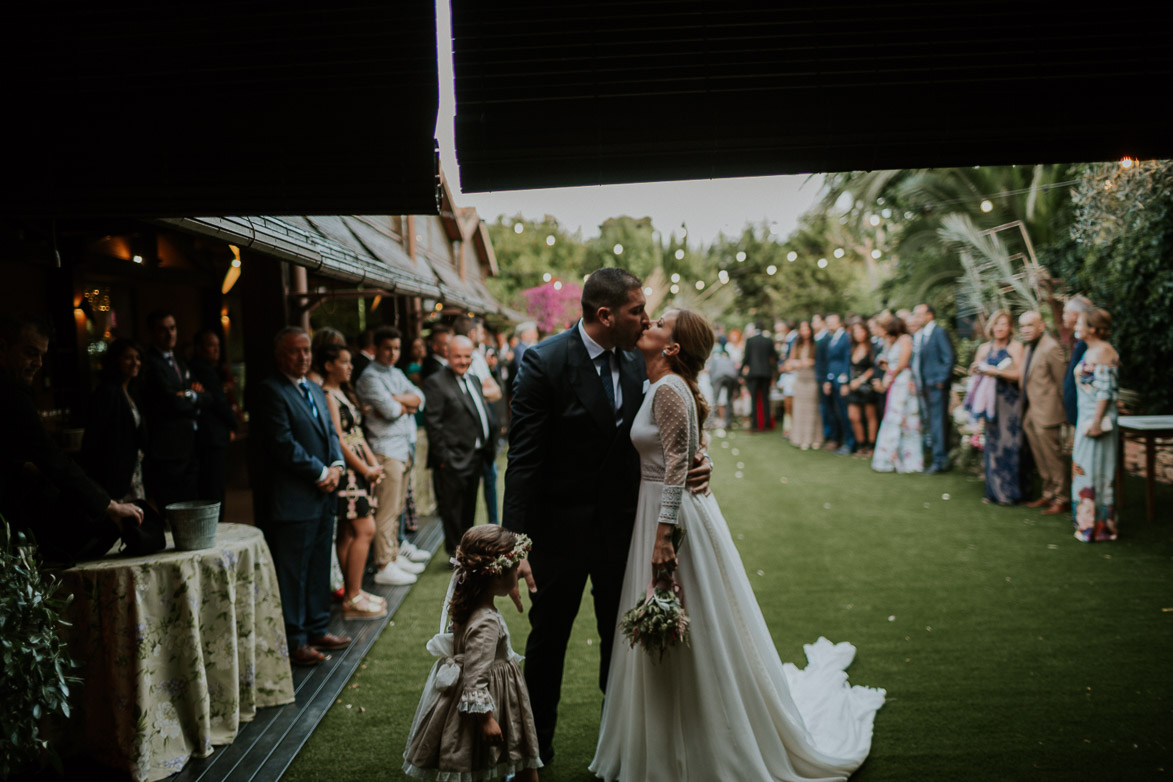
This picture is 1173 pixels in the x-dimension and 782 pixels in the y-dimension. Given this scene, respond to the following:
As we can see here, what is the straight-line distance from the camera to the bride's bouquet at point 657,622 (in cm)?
274

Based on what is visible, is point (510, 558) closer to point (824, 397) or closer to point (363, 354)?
point (363, 354)

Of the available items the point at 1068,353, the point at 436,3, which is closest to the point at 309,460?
the point at 436,3

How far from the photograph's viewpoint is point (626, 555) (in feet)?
10.4

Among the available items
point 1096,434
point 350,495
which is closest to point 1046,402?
point 1096,434

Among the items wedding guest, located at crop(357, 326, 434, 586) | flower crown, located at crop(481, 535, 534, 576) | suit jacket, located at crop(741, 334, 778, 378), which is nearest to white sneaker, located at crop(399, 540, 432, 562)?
wedding guest, located at crop(357, 326, 434, 586)

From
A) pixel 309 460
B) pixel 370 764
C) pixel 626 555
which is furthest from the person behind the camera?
pixel 309 460

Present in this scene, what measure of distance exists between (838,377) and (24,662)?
11.8m

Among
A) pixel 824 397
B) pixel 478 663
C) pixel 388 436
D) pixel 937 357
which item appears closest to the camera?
pixel 478 663

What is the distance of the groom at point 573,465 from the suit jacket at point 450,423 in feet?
10.4

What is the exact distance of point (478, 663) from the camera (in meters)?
2.62

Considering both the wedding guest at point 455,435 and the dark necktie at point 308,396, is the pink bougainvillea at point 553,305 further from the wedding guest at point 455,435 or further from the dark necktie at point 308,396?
the dark necktie at point 308,396

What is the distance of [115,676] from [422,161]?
262cm

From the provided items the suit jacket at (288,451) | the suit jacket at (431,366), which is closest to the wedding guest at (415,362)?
the suit jacket at (431,366)

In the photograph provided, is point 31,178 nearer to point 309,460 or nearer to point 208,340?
point 309,460
